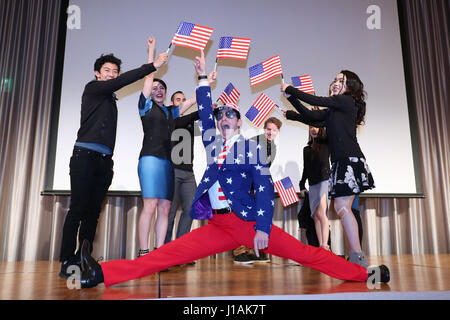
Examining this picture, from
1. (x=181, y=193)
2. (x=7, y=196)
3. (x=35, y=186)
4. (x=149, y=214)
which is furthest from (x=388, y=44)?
(x=7, y=196)

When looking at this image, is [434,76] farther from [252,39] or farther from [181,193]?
[181,193]

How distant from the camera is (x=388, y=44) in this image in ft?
14.9

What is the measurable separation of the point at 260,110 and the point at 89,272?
2.37m

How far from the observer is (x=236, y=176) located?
1.74 meters

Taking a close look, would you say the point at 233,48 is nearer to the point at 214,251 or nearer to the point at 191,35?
the point at 191,35

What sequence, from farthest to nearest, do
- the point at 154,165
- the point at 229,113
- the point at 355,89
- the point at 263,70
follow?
the point at 263,70, the point at 154,165, the point at 355,89, the point at 229,113

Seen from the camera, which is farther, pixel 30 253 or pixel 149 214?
pixel 30 253

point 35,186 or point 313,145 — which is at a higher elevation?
point 313,145

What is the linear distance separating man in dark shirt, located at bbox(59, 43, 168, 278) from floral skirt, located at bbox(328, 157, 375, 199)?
4.57ft

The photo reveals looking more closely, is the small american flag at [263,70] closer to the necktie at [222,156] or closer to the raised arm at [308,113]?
the raised arm at [308,113]

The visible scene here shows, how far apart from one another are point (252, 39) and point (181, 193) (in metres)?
2.24

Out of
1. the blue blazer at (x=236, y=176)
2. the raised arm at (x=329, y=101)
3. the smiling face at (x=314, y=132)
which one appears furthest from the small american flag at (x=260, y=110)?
the blue blazer at (x=236, y=176)

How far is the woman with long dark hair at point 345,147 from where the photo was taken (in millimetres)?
2205

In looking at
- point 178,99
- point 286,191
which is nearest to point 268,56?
point 178,99
